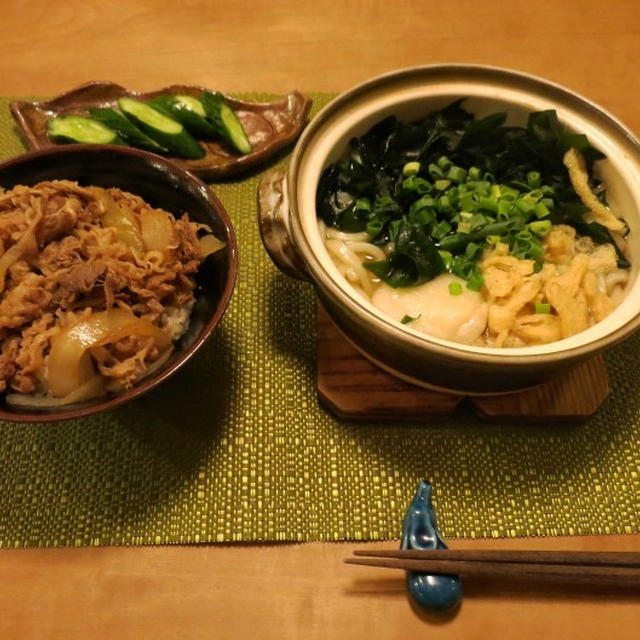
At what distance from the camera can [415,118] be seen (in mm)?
1578

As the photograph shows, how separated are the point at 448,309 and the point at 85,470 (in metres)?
0.91

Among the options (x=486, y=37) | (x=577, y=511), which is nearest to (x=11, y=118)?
(x=486, y=37)

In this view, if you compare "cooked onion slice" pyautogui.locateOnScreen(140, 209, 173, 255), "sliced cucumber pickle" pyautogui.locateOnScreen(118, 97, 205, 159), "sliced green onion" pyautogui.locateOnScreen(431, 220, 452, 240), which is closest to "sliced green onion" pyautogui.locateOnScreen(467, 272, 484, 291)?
"sliced green onion" pyautogui.locateOnScreen(431, 220, 452, 240)

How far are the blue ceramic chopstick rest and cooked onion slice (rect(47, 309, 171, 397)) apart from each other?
26.9 inches

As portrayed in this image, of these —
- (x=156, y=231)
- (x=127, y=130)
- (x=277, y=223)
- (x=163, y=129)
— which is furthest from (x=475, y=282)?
(x=127, y=130)

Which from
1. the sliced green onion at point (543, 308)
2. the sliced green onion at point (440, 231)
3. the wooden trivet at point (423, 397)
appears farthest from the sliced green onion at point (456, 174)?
the wooden trivet at point (423, 397)

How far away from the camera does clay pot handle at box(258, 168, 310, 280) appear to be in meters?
1.35

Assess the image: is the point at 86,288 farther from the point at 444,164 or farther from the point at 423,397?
the point at 444,164

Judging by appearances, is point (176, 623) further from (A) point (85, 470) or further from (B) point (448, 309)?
(B) point (448, 309)

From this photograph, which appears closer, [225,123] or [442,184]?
[442,184]

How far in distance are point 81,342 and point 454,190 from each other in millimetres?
967

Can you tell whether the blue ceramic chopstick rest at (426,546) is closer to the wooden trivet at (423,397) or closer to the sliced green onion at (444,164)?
the wooden trivet at (423,397)

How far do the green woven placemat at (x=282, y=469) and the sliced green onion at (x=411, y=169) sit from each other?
547mm

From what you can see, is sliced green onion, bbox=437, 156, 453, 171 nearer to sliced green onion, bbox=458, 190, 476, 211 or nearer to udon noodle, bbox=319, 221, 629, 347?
sliced green onion, bbox=458, 190, 476, 211
